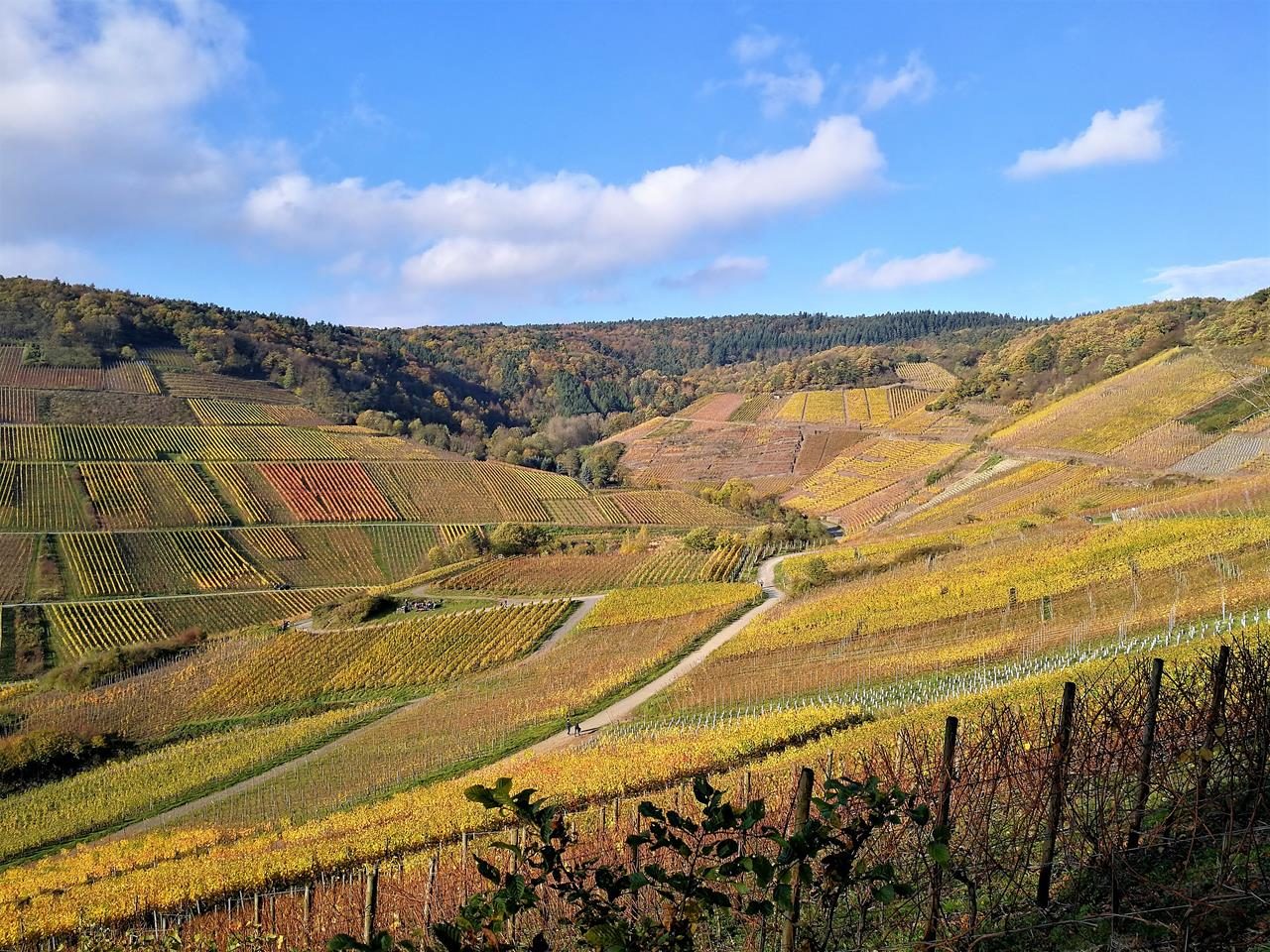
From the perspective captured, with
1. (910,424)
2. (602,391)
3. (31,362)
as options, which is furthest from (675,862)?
(602,391)

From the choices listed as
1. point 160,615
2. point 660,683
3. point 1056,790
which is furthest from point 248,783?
point 160,615

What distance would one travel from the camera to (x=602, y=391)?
630ft

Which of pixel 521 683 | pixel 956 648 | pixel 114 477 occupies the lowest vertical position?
pixel 521 683

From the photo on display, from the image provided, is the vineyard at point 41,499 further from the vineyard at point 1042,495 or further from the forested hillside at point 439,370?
the vineyard at point 1042,495

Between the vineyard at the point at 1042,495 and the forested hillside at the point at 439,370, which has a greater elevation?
the forested hillside at the point at 439,370

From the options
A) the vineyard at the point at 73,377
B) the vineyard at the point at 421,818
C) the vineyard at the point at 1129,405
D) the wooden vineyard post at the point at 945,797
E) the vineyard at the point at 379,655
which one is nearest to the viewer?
the wooden vineyard post at the point at 945,797

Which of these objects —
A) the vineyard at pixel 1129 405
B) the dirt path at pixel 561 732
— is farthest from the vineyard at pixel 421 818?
the vineyard at pixel 1129 405

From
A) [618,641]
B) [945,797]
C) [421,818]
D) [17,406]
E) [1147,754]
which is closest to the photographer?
[945,797]

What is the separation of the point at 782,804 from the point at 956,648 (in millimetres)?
15323

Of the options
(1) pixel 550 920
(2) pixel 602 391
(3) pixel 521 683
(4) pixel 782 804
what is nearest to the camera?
(1) pixel 550 920

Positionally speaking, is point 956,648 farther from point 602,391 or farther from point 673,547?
point 602,391

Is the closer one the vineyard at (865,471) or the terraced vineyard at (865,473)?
the terraced vineyard at (865,473)

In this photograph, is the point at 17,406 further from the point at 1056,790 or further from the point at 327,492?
the point at 1056,790

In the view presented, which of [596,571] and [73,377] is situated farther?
[73,377]
